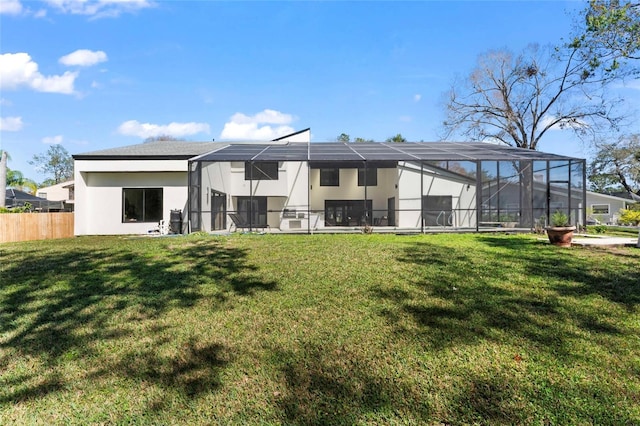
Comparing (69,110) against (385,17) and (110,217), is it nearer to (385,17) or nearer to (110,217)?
(110,217)

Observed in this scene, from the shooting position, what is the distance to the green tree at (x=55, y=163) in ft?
180

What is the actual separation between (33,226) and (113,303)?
1153 centimetres

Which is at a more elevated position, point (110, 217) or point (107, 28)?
point (107, 28)

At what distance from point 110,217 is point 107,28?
7.65m

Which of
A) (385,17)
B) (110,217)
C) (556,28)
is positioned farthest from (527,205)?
(110,217)

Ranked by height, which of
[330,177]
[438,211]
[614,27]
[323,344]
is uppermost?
[614,27]

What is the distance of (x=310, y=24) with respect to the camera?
11.1 meters

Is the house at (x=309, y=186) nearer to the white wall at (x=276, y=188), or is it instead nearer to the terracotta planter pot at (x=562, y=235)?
the white wall at (x=276, y=188)

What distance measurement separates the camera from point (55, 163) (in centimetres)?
5522

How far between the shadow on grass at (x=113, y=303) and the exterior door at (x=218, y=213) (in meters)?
7.15

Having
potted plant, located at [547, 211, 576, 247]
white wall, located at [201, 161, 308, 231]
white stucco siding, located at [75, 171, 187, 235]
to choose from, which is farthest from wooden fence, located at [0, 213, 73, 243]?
potted plant, located at [547, 211, 576, 247]

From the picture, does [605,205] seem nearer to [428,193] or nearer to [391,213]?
[428,193]

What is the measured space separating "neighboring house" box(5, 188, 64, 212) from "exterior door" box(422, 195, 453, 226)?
20.2 meters

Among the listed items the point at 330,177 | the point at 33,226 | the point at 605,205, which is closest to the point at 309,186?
the point at 330,177
